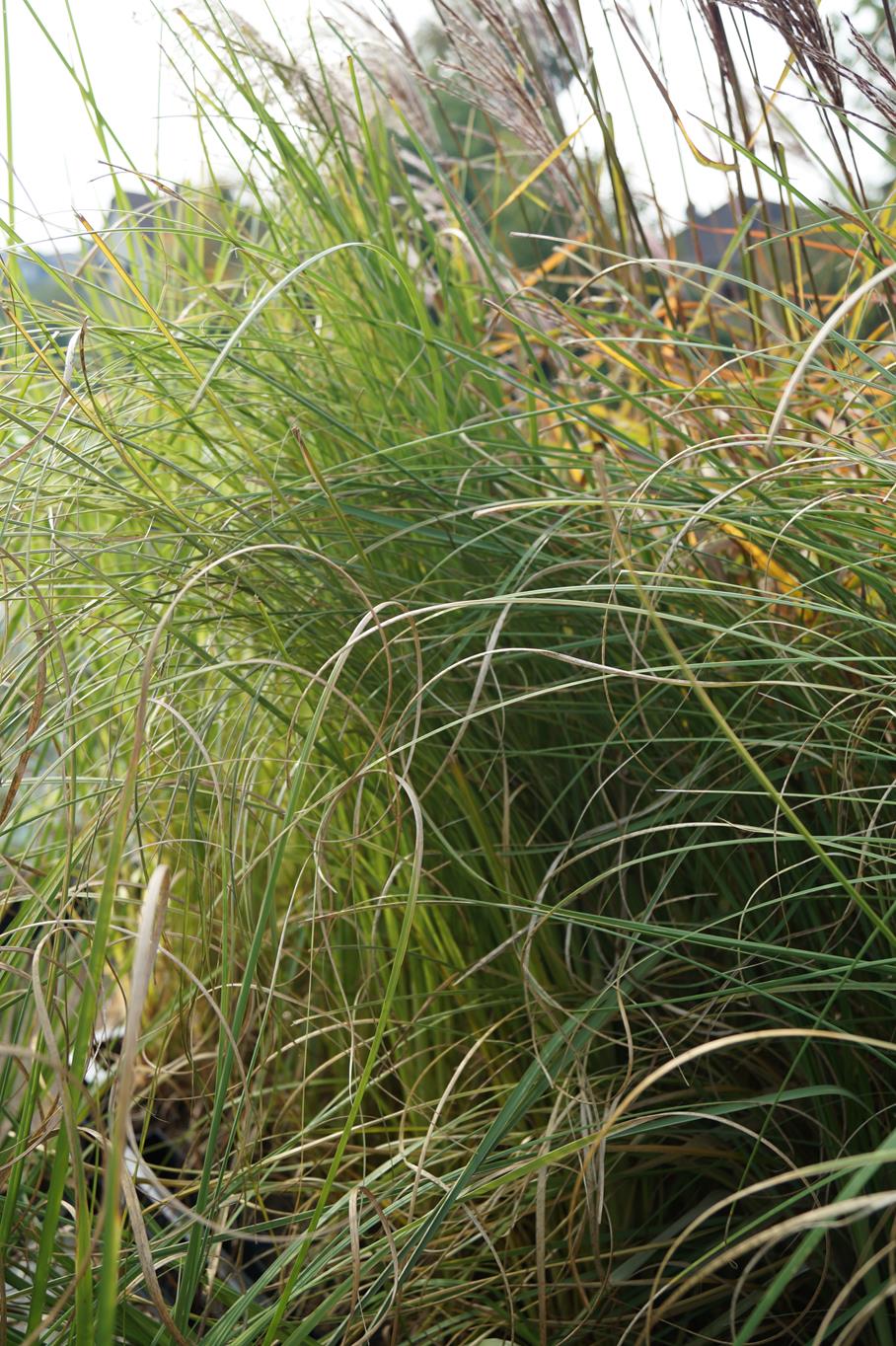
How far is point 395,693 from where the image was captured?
791 mm

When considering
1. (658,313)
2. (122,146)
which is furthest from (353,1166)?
(658,313)

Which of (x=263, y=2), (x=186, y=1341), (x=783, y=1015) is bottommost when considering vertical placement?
(x=783, y=1015)

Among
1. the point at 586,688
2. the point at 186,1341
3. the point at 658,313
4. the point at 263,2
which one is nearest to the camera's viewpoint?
the point at 186,1341

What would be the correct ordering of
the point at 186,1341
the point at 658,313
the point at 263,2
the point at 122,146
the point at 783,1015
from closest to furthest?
the point at 186,1341
the point at 783,1015
the point at 122,146
the point at 263,2
the point at 658,313

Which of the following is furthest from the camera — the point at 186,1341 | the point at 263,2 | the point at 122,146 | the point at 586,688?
the point at 263,2

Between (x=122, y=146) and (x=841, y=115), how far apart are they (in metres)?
0.57

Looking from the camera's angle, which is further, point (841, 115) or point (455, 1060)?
point (455, 1060)

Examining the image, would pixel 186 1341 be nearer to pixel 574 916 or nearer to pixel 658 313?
pixel 574 916

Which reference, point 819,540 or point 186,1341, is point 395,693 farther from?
point 186,1341

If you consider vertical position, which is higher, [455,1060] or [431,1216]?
[431,1216]

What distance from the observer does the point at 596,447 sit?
43.4 inches

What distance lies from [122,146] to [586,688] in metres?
0.60

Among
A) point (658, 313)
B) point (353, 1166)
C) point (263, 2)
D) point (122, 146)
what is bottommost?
point (353, 1166)

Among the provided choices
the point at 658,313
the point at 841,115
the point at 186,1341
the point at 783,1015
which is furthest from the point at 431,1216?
the point at 658,313
